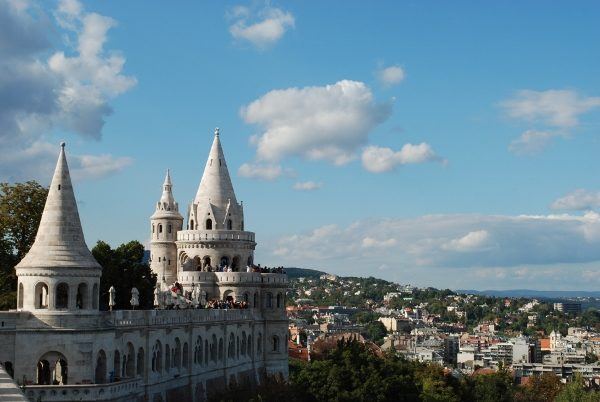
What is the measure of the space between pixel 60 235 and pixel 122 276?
74.8 ft

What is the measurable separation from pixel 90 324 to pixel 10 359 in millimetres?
3662

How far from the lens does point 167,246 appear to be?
84.7 m

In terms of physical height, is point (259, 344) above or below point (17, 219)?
below

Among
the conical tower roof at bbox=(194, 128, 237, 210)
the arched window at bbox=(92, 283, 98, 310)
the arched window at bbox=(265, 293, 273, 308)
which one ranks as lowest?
the arched window at bbox=(92, 283, 98, 310)

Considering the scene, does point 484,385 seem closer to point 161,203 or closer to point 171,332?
point 161,203

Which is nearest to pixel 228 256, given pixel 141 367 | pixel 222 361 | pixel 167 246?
pixel 167 246

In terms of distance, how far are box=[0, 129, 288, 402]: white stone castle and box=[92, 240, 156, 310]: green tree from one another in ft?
8.40

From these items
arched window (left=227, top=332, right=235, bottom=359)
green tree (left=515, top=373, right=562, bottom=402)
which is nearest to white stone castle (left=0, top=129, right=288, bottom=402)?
arched window (left=227, top=332, right=235, bottom=359)

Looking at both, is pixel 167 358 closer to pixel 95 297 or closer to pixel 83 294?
pixel 95 297

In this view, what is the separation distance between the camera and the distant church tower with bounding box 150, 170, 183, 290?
84.3 meters

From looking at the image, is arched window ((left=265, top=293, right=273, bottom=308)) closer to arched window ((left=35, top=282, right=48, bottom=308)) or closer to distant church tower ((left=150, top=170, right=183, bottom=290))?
distant church tower ((left=150, top=170, right=183, bottom=290))

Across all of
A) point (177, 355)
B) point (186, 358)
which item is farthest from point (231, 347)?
point (177, 355)

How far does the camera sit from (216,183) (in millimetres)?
84812

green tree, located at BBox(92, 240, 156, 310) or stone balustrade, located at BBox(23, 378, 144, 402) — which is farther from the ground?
green tree, located at BBox(92, 240, 156, 310)
